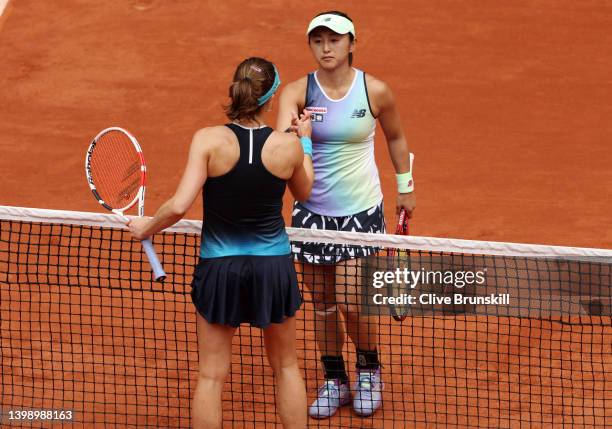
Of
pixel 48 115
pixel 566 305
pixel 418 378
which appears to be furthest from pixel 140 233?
pixel 48 115

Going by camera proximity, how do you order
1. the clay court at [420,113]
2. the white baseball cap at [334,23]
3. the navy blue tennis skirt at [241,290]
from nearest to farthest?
1. the navy blue tennis skirt at [241,290]
2. the white baseball cap at [334,23]
3. the clay court at [420,113]

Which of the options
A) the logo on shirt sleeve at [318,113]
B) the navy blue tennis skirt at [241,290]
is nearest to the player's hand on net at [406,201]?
the logo on shirt sleeve at [318,113]

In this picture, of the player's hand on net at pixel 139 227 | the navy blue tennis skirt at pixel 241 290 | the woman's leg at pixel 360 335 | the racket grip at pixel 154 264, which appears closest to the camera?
the navy blue tennis skirt at pixel 241 290

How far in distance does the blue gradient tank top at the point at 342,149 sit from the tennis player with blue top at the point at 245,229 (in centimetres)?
72

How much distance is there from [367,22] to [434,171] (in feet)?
11.6

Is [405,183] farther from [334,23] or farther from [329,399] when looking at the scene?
[329,399]

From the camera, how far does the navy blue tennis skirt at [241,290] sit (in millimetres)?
6172

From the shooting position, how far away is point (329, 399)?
298 inches

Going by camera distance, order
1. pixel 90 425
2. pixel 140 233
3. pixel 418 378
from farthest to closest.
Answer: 1. pixel 418 378
2. pixel 90 425
3. pixel 140 233

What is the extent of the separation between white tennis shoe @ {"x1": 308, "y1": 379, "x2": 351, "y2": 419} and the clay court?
0.35 feet

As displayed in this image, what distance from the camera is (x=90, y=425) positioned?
7.52m

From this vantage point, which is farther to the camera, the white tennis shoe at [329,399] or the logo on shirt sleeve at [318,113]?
the white tennis shoe at [329,399]

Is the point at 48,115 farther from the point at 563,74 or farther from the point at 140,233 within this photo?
the point at 140,233

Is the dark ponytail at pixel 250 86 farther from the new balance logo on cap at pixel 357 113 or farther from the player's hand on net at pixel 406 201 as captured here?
the player's hand on net at pixel 406 201
